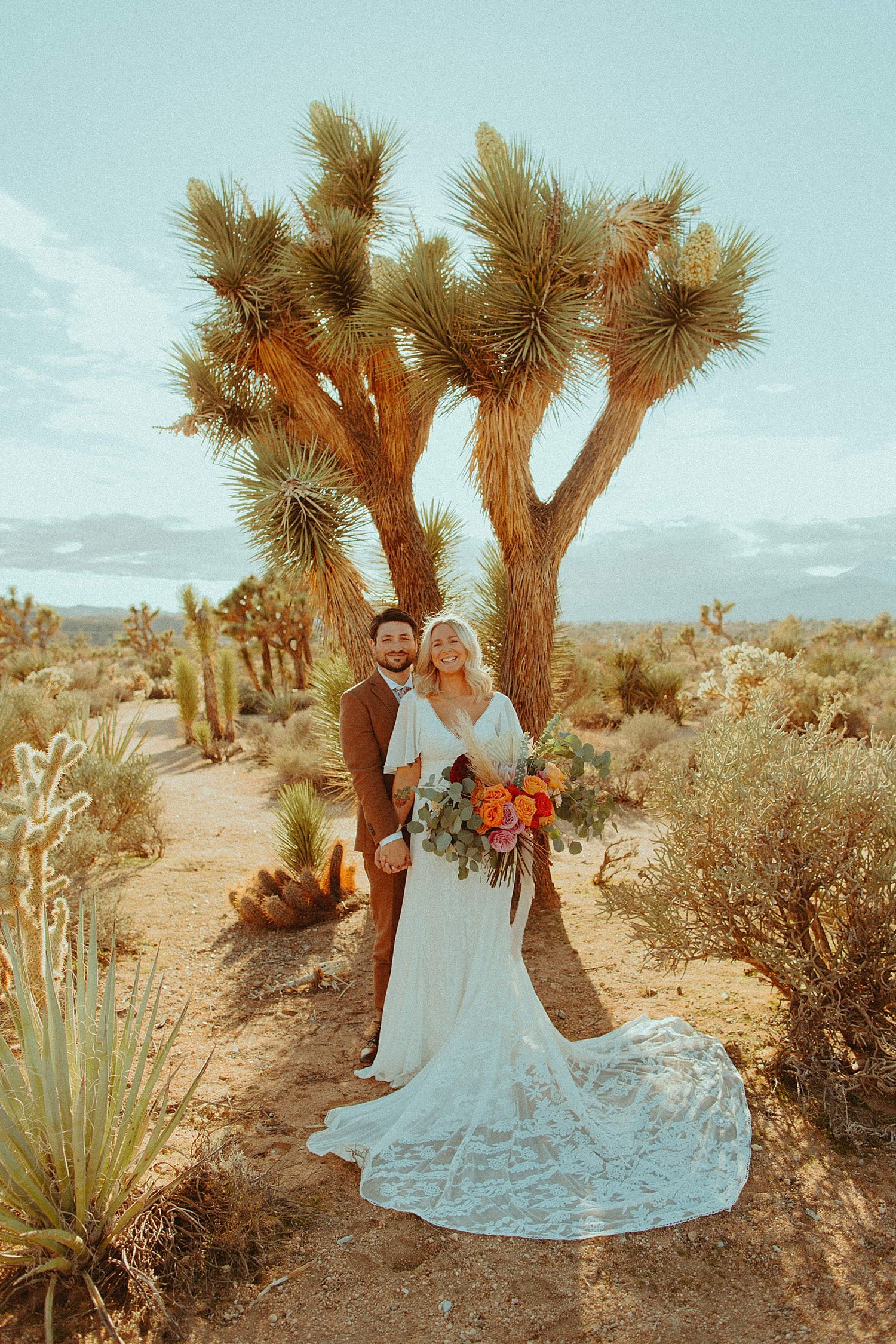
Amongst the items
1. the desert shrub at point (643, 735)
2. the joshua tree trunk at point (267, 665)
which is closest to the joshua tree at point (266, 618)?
the joshua tree trunk at point (267, 665)

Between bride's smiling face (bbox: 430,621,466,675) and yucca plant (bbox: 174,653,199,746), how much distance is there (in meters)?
11.2

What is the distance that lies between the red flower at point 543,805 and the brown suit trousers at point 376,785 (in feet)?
2.56

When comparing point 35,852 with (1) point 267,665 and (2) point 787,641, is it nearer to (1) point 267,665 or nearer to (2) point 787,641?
(1) point 267,665

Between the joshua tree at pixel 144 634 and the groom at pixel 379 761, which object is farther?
the joshua tree at pixel 144 634

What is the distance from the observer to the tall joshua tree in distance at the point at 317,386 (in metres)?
5.77

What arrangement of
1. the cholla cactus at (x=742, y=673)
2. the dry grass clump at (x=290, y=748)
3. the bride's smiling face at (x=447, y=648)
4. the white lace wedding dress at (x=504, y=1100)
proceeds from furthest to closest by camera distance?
the dry grass clump at (x=290, y=748), the cholla cactus at (x=742, y=673), the bride's smiling face at (x=447, y=648), the white lace wedding dress at (x=504, y=1100)

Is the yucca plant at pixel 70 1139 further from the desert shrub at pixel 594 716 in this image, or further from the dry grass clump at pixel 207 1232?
the desert shrub at pixel 594 716

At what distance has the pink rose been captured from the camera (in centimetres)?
331

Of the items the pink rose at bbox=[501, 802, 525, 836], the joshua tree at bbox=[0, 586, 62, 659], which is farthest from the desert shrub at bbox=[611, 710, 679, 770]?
the joshua tree at bbox=[0, 586, 62, 659]

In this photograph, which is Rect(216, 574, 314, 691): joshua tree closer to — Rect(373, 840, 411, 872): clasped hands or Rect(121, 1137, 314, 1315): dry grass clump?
Rect(373, 840, 411, 872): clasped hands

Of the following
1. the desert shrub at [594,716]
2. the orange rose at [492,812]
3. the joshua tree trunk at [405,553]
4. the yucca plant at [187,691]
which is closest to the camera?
the orange rose at [492,812]

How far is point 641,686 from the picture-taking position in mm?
14336

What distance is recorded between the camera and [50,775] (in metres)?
3.99

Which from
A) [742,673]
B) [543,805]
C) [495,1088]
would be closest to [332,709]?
[742,673]
